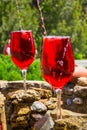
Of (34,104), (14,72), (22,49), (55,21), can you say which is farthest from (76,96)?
(55,21)

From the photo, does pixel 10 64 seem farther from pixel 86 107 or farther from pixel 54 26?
pixel 54 26

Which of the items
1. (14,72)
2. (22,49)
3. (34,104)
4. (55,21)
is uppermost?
(22,49)

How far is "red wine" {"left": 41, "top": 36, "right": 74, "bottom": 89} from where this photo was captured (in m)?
2.01

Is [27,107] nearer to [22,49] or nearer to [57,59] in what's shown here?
[22,49]

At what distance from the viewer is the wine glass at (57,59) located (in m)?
2.01

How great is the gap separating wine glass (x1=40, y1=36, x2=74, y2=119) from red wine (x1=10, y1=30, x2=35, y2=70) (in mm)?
524

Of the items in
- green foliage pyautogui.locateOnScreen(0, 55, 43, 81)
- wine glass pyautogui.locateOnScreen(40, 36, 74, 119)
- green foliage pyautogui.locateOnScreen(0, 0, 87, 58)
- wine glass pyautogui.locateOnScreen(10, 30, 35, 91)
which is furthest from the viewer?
green foliage pyautogui.locateOnScreen(0, 0, 87, 58)

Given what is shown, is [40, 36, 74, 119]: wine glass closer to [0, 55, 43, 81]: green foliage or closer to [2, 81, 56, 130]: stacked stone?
[2, 81, 56, 130]: stacked stone

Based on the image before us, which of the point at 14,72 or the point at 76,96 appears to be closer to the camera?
the point at 76,96

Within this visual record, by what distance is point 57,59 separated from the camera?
2010 mm

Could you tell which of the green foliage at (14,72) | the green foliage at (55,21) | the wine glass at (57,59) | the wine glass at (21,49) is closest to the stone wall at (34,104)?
the wine glass at (21,49)

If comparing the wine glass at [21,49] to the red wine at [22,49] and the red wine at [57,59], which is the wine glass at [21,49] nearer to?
the red wine at [22,49]

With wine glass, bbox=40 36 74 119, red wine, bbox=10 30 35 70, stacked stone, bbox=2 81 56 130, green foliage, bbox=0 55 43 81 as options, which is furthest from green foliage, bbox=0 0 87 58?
wine glass, bbox=40 36 74 119

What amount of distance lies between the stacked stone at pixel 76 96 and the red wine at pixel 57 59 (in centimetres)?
85
